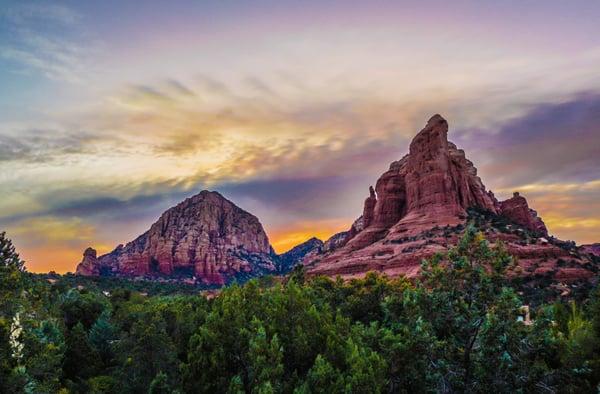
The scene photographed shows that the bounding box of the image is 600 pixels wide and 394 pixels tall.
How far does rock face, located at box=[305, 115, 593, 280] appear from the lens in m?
90.6

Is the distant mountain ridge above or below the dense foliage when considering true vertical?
above

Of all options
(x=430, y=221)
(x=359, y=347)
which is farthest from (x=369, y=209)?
(x=359, y=347)

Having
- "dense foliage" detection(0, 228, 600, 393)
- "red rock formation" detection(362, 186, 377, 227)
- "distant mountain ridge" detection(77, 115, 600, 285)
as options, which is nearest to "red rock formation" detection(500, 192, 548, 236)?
"distant mountain ridge" detection(77, 115, 600, 285)

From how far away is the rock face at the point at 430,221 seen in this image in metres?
90.6

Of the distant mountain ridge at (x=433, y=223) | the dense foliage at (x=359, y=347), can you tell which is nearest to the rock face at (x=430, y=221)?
the distant mountain ridge at (x=433, y=223)

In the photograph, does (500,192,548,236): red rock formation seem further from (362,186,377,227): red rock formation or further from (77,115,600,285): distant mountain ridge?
(362,186,377,227): red rock formation

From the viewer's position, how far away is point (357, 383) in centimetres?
1738

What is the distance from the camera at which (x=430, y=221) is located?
112000 millimetres

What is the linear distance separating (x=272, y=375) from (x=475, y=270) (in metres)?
9.37

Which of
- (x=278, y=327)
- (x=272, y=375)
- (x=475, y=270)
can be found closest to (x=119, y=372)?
(x=278, y=327)

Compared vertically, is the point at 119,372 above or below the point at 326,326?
below

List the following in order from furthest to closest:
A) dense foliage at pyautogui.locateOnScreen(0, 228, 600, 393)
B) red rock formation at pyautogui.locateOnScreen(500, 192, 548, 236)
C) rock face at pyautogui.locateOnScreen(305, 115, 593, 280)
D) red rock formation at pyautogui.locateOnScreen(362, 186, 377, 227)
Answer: red rock formation at pyautogui.locateOnScreen(362, 186, 377, 227)
red rock formation at pyautogui.locateOnScreen(500, 192, 548, 236)
rock face at pyautogui.locateOnScreen(305, 115, 593, 280)
dense foliage at pyautogui.locateOnScreen(0, 228, 600, 393)

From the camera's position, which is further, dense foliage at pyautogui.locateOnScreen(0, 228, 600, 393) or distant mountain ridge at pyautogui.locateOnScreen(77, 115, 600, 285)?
distant mountain ridge at pyautogui.locateOnScreen(77, 115, 600, 285)

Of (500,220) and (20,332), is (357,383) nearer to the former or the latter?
(20,332)
